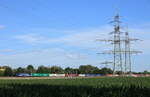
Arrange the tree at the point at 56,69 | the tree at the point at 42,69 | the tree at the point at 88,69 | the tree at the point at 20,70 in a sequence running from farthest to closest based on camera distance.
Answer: the tree at the point at 56,69 < the tree at the point at 88,69 < the tree at the point at 42,69 < the tree at the point at 20,70

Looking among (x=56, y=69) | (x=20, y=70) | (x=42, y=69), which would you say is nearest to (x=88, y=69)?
(x=56, y=69)

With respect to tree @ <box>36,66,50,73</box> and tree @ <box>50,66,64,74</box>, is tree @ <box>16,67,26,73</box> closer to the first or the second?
tree @ <box>36,66,50,73</box>

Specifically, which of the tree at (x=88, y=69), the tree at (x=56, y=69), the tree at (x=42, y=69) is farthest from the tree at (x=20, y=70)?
the tree at (x=88, y=69)

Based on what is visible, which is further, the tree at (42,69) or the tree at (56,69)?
the tree at (56,69)

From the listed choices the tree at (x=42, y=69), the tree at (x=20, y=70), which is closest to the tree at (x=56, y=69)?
the tree at (x=42, y=69)

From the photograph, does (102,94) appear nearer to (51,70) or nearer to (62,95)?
(62,95)

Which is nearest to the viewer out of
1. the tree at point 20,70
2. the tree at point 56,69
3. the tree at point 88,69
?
the tree at point 20,70

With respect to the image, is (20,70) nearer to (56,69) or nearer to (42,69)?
(42,69)

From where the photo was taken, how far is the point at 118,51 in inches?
2975

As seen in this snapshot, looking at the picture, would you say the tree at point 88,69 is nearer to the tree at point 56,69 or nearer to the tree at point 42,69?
the tree at point 56,69

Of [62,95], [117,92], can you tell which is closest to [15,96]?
[62,95]

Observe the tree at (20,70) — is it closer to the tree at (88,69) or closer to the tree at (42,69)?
the tree at (42,69)

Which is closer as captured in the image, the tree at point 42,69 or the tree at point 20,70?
the tree at point 20,70

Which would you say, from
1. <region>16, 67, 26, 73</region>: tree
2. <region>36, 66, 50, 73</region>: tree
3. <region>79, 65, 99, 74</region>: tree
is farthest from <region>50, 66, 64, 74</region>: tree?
<region>16, 67, 26, 73</region>: tree
